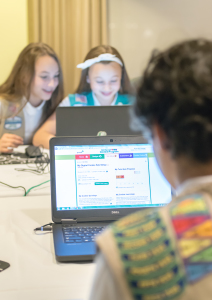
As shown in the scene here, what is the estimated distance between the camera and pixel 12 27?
10.5ft

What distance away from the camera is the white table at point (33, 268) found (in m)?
0.75

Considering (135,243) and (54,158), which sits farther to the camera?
(54,158)

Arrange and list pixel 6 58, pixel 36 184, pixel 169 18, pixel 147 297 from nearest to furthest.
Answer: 1. pixel 147 297
2. pixel 36 184
3. pixel 6 58
4. pixel 169 18

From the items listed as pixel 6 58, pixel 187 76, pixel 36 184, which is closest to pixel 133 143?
pixel 36 184

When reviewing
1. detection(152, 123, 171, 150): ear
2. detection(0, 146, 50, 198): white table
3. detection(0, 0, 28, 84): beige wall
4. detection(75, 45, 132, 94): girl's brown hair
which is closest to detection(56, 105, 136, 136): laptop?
detection(0, 146, 50, 198): white table

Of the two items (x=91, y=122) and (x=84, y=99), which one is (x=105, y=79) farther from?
(x=91, y=122)

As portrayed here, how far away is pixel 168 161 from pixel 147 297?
0.56 ft

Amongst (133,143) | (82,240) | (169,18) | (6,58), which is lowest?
(82,240)

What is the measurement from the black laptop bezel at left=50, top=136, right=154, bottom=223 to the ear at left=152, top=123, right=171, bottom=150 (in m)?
0.64

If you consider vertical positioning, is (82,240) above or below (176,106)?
below

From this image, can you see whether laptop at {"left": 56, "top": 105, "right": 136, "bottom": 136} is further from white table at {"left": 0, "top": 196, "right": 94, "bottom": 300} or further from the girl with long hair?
the girl with long hair

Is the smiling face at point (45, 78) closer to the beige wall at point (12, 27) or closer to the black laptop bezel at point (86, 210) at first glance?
the beige wall at point (12, 27)

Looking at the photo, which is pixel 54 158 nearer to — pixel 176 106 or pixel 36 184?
pixel 36 184

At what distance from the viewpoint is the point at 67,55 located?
3.49 metres
